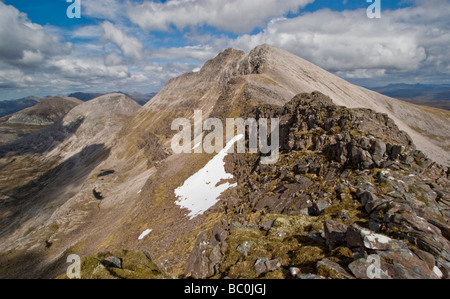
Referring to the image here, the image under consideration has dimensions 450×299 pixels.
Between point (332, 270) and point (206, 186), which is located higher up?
point (332, 270)

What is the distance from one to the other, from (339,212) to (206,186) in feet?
116

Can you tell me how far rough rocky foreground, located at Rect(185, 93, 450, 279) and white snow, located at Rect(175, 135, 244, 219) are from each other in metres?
11.2

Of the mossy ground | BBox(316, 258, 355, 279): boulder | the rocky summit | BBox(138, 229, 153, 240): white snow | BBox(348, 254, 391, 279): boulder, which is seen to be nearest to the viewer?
BBox(348, 254, 391, 279): boulder

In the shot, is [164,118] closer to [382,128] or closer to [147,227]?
[147,227]

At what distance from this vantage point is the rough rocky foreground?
11.8 meters

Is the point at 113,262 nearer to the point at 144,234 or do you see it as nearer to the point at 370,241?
the point at 370,241

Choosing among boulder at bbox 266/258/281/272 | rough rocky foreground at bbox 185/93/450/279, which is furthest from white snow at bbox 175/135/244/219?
boulder at bbox 266/258/281/272

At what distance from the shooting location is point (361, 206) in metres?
18.3

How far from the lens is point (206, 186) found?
5103 cm

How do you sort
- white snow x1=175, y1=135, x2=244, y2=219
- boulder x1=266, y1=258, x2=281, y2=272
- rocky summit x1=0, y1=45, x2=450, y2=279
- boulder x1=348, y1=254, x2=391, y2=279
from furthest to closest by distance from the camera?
1. white snow x1=175, y1=135, x2=244, y2=219
2. boulder x1=266, y1=258, x2=281, y2=272
3. rocky summit x1=0, y1=45, x2=450, y2=279
4. boulder x1=348, y1=254, x2=391, y2=279

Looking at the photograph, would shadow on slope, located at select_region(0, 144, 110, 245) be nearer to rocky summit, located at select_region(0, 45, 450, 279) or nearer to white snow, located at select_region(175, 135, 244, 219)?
rocky summit, located at select_region(0, 45, 450, 279)

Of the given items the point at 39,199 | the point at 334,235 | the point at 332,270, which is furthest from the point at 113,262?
the point at 39,199

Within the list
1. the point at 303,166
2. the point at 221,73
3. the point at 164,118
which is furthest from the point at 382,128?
the point at 164,118

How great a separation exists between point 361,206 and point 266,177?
50.8 feet
